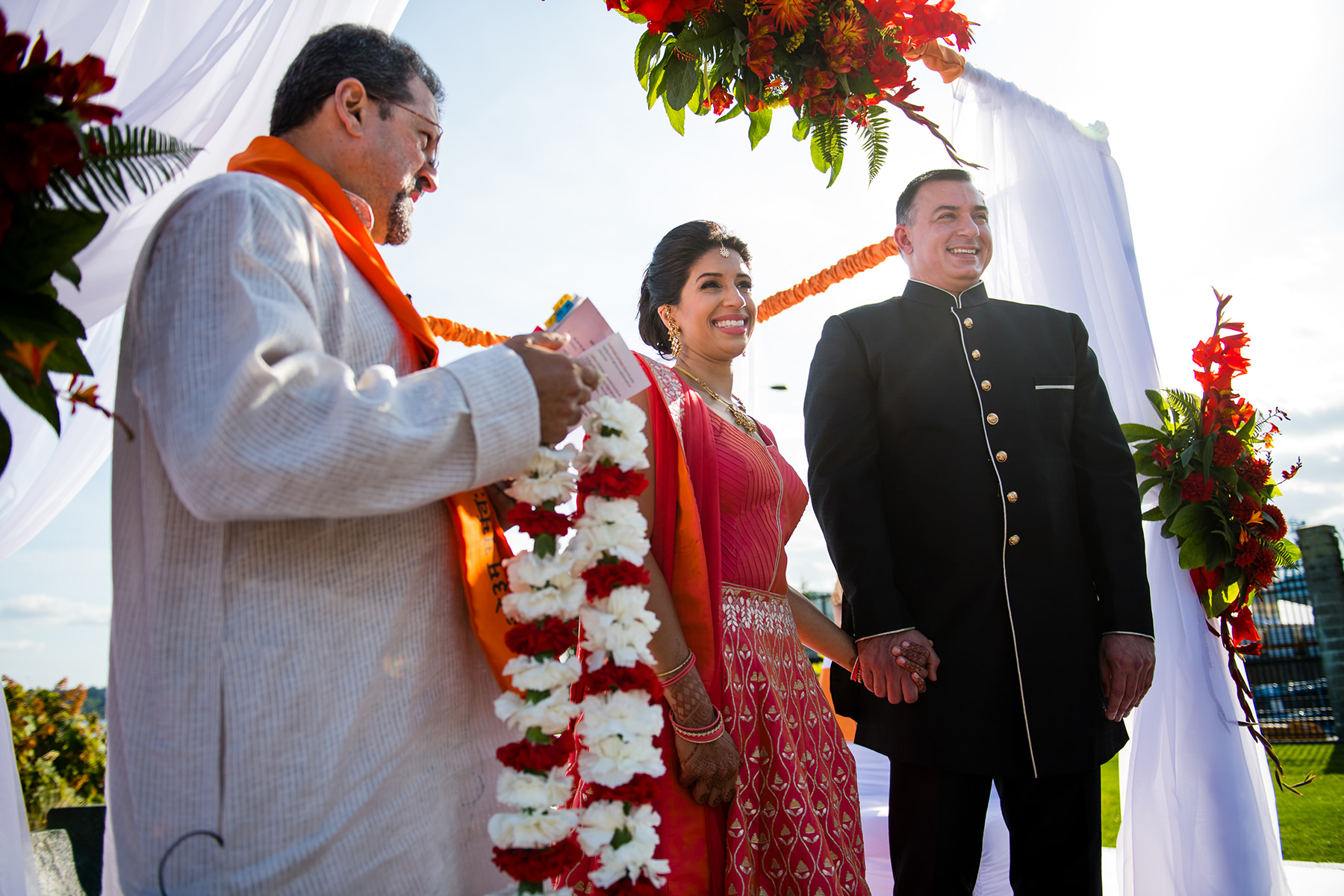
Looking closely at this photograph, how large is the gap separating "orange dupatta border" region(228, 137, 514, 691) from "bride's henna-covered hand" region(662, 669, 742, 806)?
558mm

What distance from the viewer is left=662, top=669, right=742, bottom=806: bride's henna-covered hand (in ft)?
6.20

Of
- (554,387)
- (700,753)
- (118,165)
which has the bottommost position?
(700,753)

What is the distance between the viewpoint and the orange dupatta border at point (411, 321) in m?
1.43

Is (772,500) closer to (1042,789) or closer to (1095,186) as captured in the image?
(1042,789)

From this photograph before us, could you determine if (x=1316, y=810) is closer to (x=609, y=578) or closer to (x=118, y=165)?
(x=609, y=578)

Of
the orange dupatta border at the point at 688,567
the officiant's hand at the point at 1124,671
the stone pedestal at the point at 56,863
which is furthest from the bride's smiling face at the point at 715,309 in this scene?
the stone pedestal at the point at 56,863

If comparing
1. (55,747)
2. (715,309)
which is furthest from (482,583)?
(55,747)

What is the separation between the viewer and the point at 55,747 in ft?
18.2

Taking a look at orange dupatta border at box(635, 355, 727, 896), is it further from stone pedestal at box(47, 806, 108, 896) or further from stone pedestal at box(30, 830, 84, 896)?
stone pedestal at box(47, 806, 108, 896)

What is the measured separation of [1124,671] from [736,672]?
1117 mm

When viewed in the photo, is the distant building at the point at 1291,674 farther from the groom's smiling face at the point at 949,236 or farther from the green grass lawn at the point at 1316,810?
the groom's smiling face at the point at 949,236

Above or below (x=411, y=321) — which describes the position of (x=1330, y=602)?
above

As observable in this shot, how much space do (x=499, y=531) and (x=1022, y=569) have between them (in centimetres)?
152

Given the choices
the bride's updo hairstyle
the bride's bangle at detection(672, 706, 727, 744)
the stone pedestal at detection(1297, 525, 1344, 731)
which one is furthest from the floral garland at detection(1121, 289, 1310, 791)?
the stone pedestal at detection(1297, 525, 1344, 731)
